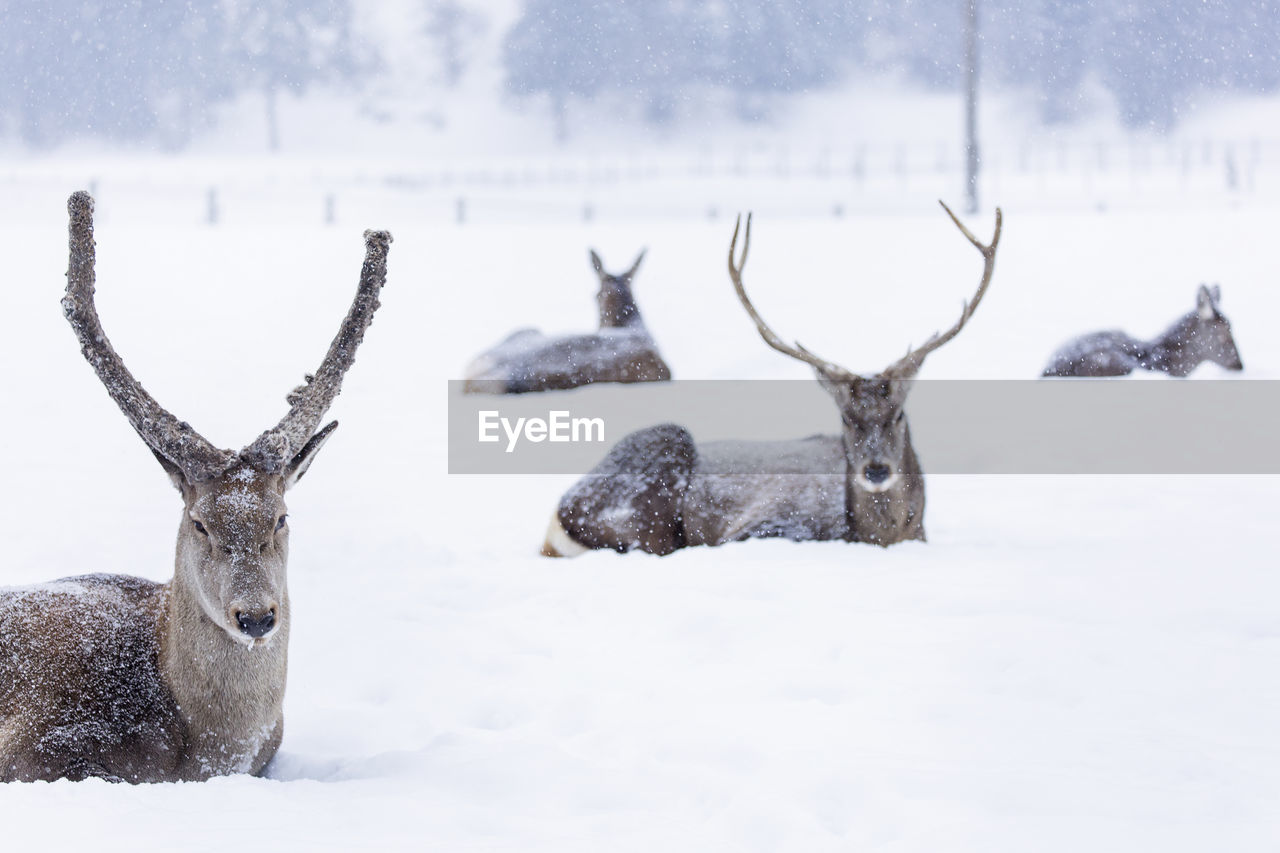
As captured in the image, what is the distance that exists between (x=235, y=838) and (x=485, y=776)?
2.95 feet

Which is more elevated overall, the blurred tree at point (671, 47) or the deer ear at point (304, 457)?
the blurred tree at point (671, 47)

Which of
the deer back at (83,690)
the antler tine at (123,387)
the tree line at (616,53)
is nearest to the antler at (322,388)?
the antler tine at (123,387)

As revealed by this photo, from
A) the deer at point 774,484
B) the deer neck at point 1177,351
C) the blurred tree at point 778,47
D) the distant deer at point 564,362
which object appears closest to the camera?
the deer at point 774,484

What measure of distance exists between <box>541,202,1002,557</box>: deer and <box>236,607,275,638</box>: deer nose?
11.9 ft

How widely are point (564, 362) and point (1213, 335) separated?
7.13 meters

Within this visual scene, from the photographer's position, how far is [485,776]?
3.80 m

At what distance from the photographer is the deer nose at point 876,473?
249 inches

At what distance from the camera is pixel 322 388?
13.2ft

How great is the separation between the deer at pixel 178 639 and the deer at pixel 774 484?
3258 mm

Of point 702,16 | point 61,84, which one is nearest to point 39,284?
point 61,84

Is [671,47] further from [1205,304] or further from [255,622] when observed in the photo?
[255,622]

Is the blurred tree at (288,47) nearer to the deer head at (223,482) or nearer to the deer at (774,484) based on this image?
the deer at (774,484)

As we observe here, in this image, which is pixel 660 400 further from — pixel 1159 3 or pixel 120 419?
pixel 1159 3

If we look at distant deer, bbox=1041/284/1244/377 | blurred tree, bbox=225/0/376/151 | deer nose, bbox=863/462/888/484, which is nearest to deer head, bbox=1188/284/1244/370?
distant deer, bbox=1041/284/1244/377
